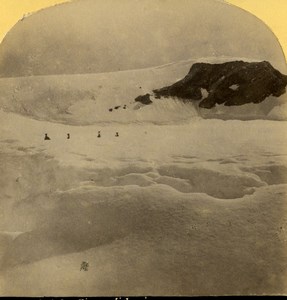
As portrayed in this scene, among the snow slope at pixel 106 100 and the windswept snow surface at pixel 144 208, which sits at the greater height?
the snow slope at pixel 106 100

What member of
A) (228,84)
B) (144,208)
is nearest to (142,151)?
(144,208)

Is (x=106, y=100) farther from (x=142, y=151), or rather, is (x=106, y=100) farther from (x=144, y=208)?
(x=144, y=208)

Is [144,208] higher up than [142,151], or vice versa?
[142,151]

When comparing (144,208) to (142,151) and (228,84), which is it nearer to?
(142,151)

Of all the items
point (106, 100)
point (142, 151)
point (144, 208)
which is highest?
point (106, 100)

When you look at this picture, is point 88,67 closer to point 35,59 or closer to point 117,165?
point 35,59

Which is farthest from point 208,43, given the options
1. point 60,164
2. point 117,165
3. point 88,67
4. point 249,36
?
point 60,164
